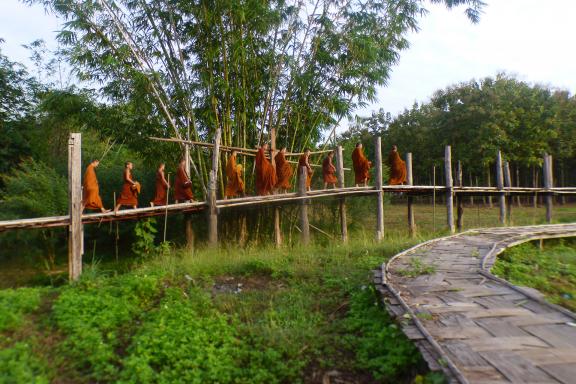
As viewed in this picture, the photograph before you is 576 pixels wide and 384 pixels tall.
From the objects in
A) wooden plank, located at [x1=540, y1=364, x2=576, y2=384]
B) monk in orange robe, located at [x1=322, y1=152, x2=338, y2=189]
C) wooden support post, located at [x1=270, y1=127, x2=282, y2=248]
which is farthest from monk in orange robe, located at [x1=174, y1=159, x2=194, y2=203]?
wooden plank, located at [x1=540, y1=364, x2=576, y2=384]

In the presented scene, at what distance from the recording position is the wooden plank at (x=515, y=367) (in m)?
2.76

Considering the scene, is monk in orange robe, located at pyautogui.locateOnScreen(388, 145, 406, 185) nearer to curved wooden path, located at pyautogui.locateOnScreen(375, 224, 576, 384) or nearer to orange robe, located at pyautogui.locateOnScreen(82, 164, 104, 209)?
curved wooden path, located at pyautogui.locateOnScreen(375, 224, 576, 384)

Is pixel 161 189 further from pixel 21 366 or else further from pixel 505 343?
pixel 505 343

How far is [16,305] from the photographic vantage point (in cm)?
509

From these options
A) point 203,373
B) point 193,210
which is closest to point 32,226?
point 193,210

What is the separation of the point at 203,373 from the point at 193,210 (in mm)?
4952

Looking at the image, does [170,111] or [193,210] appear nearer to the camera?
[193,210]

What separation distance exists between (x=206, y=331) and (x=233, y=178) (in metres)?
5.04

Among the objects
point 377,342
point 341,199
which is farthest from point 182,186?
point 377,342

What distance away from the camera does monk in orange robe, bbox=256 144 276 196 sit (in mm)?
9453

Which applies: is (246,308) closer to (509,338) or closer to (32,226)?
(509,338)

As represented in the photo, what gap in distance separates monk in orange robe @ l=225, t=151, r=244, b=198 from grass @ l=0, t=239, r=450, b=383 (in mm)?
3078

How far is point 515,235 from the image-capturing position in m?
9.23

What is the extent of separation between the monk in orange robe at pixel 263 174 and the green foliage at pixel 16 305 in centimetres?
486
